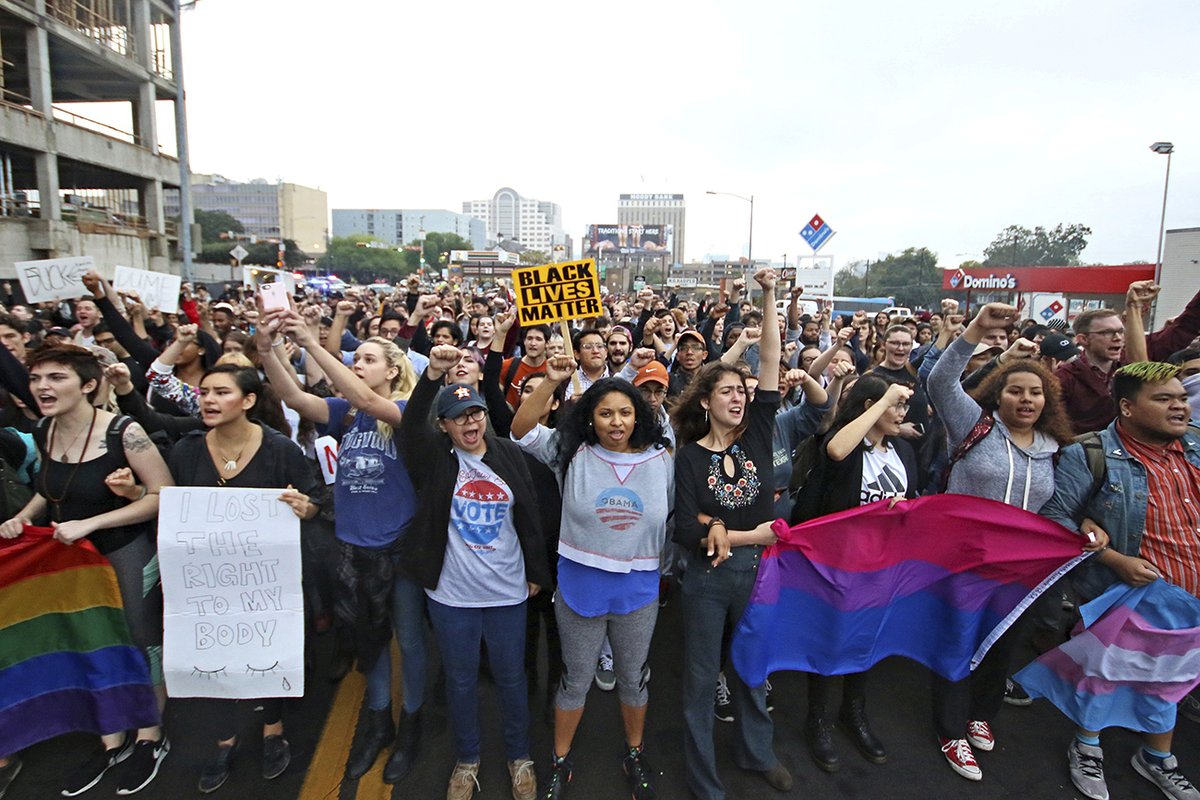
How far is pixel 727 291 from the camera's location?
32.6 ft

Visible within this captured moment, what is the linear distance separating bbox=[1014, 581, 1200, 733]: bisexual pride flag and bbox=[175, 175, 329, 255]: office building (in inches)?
5248

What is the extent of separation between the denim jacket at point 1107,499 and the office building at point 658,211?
194 meters

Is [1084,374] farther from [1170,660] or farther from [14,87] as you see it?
[14,87]

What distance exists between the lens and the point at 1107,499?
131 inches

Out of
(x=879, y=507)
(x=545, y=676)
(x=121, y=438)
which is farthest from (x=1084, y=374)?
(x=121, y=438)

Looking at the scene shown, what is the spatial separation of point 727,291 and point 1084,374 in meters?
5.51

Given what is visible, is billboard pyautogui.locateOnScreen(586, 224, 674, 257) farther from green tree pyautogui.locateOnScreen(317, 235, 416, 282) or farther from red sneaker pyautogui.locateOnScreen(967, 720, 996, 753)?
red sneaker pyautogui.locateOnScreen(967, 720, 996, 753)

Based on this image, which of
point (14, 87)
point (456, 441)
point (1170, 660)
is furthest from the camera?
point (14, 87)

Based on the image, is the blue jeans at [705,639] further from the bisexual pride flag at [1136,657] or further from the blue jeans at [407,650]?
the bisexual pride flag at [1136,657]

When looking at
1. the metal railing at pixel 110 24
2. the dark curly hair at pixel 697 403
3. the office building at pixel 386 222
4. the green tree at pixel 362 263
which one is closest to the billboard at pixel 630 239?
the green tree at pixel 362 263

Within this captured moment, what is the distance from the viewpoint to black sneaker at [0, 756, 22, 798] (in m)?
3.12

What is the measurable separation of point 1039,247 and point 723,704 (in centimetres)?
11116

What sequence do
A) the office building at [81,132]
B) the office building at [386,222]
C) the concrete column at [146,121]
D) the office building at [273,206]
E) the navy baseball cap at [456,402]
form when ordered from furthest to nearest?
the office building at [386,222]
the office building at [273,206]
the concrete column at [146,121]
the office building at [81,132]
the navy baseball cap at [456,402]

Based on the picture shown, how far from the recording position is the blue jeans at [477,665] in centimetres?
310
